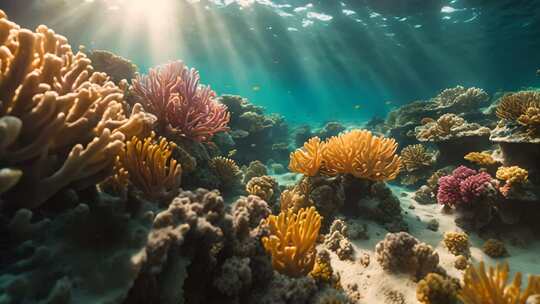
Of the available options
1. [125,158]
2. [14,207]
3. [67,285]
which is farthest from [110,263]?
[125,158]

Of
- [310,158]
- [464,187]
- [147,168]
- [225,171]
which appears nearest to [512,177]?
[464,187]

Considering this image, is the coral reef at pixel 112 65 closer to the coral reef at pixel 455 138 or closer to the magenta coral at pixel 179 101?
the magenta coral at pixel 179 101

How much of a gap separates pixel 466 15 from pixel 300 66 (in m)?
24.4

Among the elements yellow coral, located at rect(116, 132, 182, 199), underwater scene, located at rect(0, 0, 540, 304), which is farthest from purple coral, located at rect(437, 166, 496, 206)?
yellow coral, located at rect(116, 132, 182, 199)

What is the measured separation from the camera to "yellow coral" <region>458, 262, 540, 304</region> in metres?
2.65

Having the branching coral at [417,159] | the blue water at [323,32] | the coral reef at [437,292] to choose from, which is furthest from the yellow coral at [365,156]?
the blue water at [323,32]

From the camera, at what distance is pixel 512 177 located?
4.83 m

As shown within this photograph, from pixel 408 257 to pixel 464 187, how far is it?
2.02m

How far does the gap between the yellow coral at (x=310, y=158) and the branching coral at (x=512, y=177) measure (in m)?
2.96

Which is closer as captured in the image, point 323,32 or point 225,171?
point 225,171

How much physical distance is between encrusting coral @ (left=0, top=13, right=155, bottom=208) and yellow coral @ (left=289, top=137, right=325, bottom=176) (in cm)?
347

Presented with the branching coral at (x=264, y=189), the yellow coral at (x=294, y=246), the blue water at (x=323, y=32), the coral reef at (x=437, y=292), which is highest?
the blue water at (x=323, y=32)

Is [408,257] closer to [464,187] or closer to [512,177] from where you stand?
[464,187]

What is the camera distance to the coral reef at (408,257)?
388 centimetres
